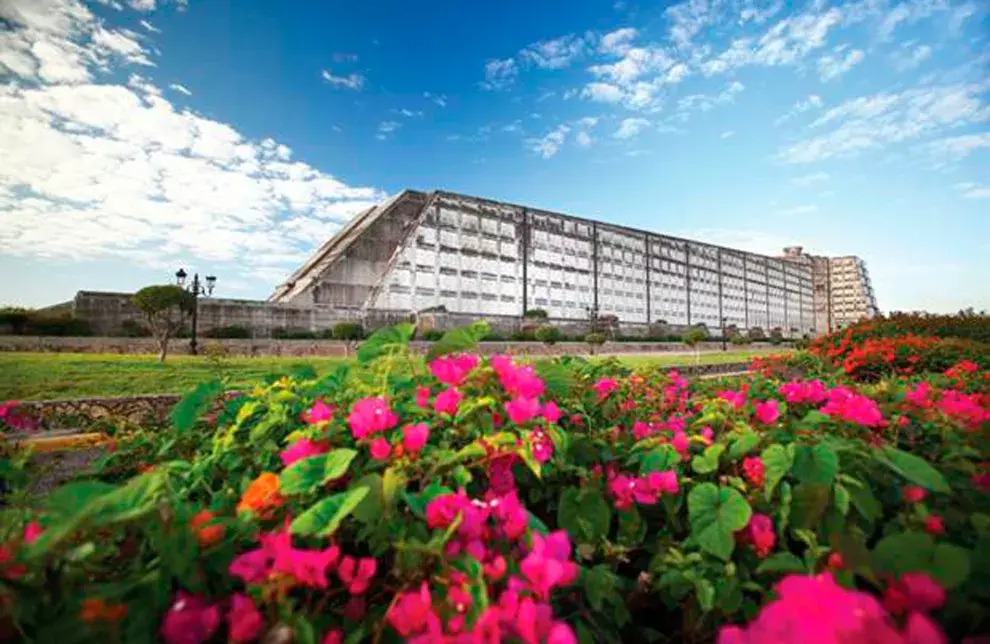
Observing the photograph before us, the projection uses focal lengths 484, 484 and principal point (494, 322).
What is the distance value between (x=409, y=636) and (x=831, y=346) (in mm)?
9638

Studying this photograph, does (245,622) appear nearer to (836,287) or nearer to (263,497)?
(263,497)

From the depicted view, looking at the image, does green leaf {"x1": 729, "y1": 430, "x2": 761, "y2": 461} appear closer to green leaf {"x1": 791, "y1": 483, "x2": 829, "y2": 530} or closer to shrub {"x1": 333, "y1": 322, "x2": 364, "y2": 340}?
green leaf {"x1": 791, "y1": 483, "x2": 829, "y2": 530}

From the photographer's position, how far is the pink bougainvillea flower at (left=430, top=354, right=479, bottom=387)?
114cm

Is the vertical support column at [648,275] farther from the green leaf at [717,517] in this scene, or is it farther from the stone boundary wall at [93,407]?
the green leaf at [717,517]

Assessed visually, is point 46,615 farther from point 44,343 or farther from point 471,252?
point 471,252

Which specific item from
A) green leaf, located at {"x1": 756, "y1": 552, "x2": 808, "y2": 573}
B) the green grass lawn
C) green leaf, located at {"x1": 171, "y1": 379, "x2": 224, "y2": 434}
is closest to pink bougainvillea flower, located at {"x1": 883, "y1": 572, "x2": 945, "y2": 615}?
green leaf, located at {"x1": 756, "y1": 552, "x2": 808, "y2": 573}

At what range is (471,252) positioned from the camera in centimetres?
2498

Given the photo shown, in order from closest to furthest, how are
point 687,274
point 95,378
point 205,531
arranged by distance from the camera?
1. point 205,531
2. point 95,378
3. point 687,274

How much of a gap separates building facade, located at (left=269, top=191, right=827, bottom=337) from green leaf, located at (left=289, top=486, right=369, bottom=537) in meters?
19.4

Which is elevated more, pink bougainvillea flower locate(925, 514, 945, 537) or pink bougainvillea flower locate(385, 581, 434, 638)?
pink bougainvillea flower locate(925, 514, 945, 537)

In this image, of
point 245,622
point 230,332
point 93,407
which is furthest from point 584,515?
point 230,332

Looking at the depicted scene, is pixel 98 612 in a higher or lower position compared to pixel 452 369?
lower

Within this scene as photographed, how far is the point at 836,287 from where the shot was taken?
161ft

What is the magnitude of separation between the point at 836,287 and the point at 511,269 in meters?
40.7
